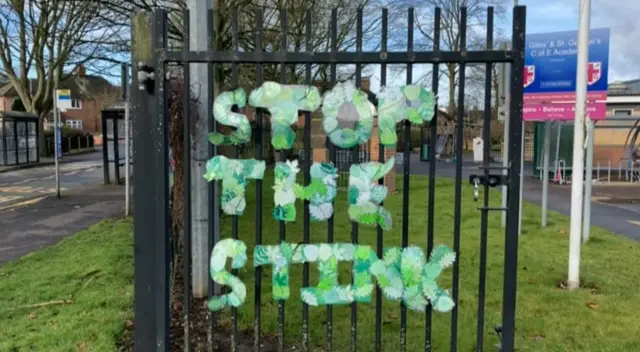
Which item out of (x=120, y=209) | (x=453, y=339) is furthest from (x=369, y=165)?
(x=120, y=209)

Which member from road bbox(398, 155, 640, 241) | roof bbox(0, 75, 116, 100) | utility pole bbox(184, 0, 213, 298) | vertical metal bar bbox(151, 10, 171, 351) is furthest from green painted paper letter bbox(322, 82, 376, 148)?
roof bbox(0, 75, 116, 100)

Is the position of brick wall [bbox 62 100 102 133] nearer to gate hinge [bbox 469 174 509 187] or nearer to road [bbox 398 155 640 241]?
road [bbox 398 155 640 241]

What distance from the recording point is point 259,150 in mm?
3326

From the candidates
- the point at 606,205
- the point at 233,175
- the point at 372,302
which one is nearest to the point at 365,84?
the point at 372,302

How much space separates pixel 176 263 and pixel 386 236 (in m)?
4.23

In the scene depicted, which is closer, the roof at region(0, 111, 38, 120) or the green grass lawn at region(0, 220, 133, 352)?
the green grass lawn at region(0, 220, 133, 352)

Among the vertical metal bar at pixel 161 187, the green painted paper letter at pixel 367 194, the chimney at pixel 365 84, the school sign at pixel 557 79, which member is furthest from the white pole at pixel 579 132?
the vertical metal bar at pixel 161 187

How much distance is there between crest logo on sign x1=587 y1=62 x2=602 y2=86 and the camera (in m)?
8.44

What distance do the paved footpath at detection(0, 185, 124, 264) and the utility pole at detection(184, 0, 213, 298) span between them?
3897mm

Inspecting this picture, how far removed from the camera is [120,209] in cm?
1220

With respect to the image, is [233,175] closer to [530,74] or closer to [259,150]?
[259,150]

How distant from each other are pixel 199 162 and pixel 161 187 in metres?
1.59

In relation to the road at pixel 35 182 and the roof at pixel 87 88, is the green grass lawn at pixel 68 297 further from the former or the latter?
the roof at pixel 87 88

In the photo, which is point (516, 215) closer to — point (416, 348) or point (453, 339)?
point (453, 339)
